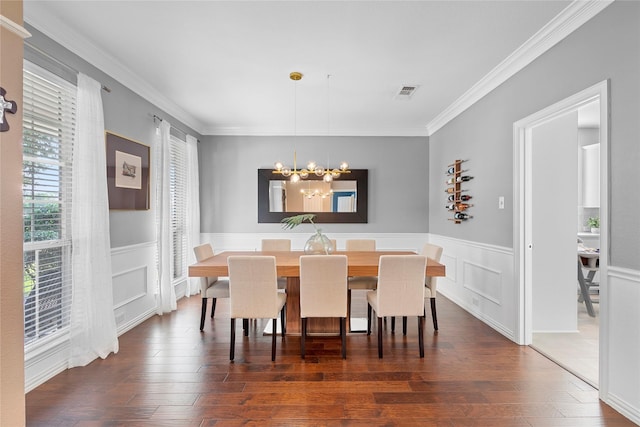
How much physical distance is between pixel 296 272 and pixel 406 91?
246 centimetres

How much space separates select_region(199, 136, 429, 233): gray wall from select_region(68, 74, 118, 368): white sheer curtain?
2.73m

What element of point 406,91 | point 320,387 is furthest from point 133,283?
point 406,91

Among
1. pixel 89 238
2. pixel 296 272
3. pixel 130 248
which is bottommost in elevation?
pixel 296 272

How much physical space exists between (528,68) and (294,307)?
3.09 m

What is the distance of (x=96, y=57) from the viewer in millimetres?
2939

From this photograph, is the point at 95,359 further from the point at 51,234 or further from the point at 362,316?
the point at 362,316

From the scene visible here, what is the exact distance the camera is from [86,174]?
8.73 feet

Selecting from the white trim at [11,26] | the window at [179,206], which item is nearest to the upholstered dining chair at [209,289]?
the window at [179,206]

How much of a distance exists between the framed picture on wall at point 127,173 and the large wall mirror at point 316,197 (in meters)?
2.05

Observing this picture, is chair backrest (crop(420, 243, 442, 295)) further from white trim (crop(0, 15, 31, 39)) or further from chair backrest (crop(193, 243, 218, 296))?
white trim (crop(0, 15, 31, 39))

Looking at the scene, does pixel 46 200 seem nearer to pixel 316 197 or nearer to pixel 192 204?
pixel 192 204

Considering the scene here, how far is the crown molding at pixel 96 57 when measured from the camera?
94.2 inches

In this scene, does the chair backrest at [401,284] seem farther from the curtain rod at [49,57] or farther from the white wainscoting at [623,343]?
the curtain rod at [49,57]

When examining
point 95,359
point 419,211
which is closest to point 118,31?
point 95,359
